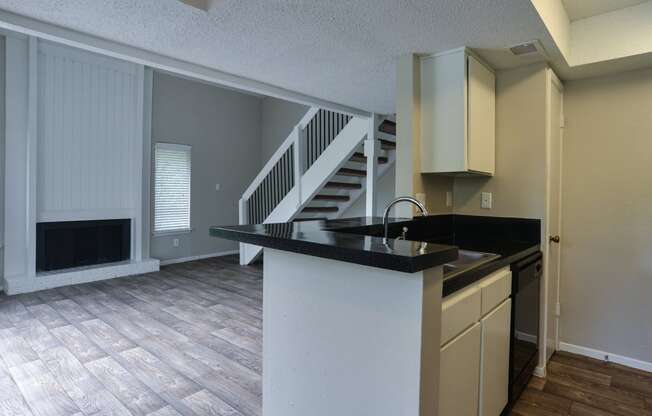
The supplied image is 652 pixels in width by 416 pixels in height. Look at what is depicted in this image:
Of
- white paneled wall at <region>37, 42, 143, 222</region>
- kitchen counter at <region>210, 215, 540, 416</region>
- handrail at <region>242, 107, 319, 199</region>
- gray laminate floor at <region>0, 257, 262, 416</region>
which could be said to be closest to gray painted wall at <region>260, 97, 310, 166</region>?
handrail at <region>242, 107, 319, 199</region>

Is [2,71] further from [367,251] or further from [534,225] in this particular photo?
[534,225]

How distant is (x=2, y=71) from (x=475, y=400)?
230 inches

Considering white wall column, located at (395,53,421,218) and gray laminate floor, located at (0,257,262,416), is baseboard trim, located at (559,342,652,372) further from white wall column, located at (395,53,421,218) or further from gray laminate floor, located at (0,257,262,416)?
gray laminate floor, located at (0,257,262,416)

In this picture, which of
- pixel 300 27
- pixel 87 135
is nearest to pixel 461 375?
pixel 300 27

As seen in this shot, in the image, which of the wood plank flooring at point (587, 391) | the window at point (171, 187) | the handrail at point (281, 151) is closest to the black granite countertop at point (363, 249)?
the wood plank flooring at point (587, 391)

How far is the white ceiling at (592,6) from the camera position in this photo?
234 cm

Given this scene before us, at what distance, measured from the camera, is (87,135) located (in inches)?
199

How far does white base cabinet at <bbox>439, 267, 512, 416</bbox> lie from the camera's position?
142 centimetres

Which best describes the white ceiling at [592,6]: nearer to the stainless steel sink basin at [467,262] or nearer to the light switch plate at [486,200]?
the light switch plate at [486,200]

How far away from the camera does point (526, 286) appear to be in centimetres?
231

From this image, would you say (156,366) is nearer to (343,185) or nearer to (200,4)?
(200,4)

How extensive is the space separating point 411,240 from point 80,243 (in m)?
4.86

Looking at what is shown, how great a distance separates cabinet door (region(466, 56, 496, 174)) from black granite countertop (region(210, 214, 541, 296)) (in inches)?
18.1

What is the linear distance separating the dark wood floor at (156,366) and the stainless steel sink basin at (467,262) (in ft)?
2.99
